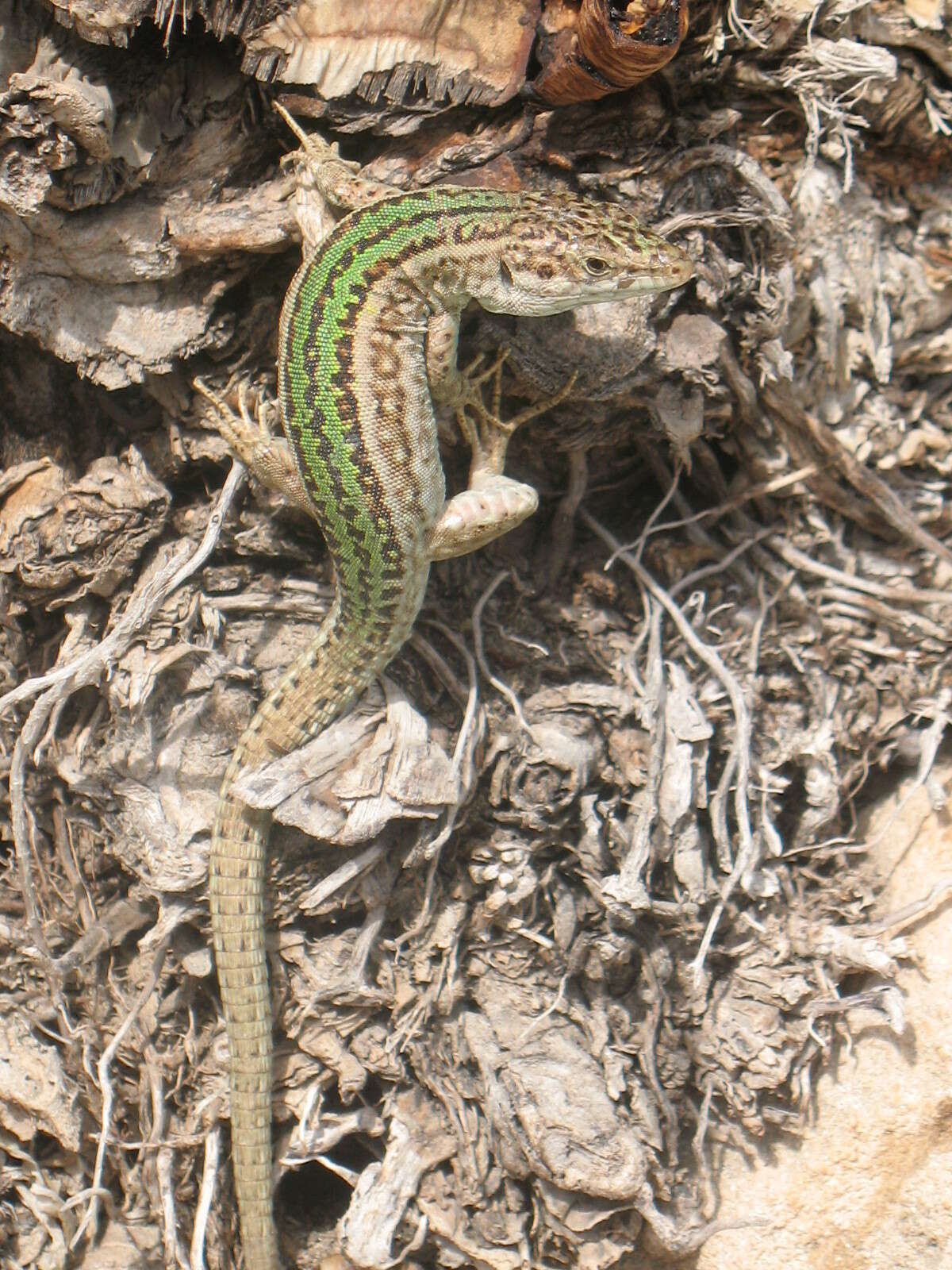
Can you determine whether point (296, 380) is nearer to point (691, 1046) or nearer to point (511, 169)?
point (511, 169)

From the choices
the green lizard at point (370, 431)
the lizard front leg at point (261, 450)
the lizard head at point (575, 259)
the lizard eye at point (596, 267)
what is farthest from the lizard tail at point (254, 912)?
the lizard eye at point (596, 267)

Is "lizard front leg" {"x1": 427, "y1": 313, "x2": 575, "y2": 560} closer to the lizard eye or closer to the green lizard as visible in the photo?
the green lizard

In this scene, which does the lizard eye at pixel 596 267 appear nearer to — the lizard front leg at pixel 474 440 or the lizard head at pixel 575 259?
the lizard head at pixel 575 259

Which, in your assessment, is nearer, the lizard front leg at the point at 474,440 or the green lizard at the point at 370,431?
the green lizard at the point at 370,431

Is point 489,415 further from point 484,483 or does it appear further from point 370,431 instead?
point 370,431

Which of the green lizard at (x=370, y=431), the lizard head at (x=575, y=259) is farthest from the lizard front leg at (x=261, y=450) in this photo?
the lizard head at (x=575, y=259)

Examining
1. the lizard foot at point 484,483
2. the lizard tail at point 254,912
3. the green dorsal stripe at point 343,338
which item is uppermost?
the green dorsal stripe at point 343,338

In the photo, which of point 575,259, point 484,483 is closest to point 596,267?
point 575,259

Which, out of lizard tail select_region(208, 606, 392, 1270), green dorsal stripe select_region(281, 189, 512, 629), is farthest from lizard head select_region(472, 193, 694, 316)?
lizard tail select_region(208, 606, 392, 1270)

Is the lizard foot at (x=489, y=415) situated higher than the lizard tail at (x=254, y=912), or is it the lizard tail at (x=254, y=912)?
the lizard foot at (x=489, y=415)
